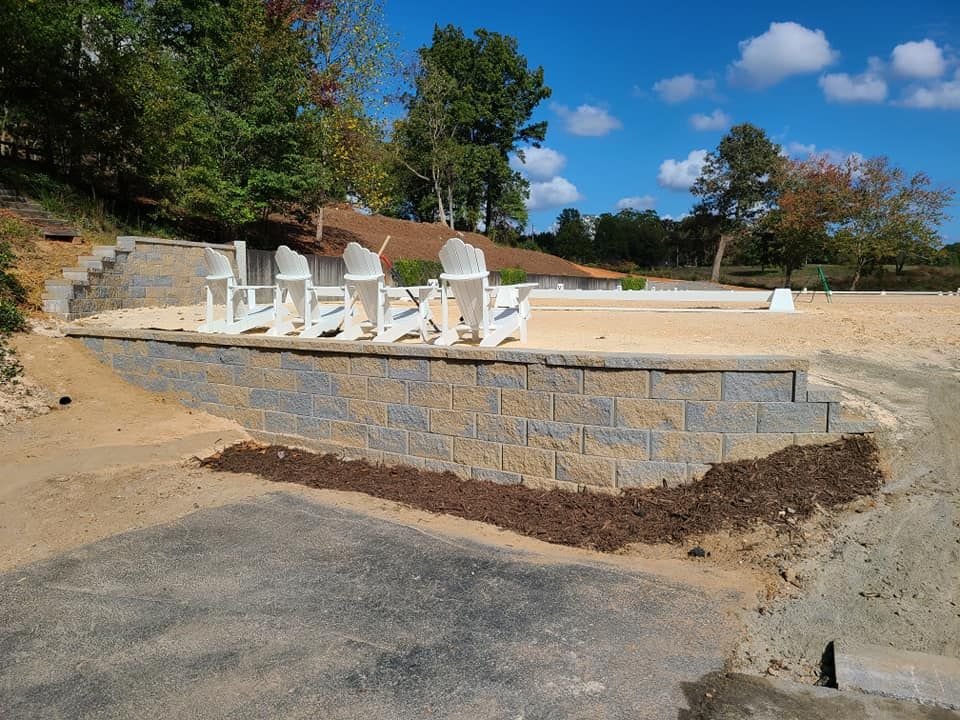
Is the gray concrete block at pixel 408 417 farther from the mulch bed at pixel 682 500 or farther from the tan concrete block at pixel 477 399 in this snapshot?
the mulch bed at pixel 682 500

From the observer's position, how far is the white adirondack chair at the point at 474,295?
19.2 ft

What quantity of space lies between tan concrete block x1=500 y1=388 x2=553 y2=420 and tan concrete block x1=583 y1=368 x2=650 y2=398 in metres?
0.34

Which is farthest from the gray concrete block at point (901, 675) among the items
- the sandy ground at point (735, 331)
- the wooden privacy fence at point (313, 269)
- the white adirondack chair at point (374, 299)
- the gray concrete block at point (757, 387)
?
the wooden privacy fence at point (313, 269)

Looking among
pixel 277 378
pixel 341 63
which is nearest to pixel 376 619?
pixel 277 378

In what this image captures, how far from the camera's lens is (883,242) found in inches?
1168

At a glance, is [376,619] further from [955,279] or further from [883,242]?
[955,279]

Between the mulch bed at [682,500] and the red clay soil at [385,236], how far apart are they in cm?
1864

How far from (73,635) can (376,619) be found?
141 cm

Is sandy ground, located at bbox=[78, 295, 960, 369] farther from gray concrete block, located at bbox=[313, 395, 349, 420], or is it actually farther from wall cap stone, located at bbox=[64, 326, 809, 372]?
gray concrete block, located at bbox=[313, 395, 349, 420]

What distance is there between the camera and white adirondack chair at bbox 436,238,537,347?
19.2ft

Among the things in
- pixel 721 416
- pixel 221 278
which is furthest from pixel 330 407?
pixel 721 416

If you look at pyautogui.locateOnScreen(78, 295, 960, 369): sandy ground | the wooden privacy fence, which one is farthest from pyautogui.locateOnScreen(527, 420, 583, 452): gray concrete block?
the wooden privacy fence

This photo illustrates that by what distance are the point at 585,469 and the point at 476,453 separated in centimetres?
96

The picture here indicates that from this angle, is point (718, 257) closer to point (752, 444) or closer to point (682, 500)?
point (752, 444)
